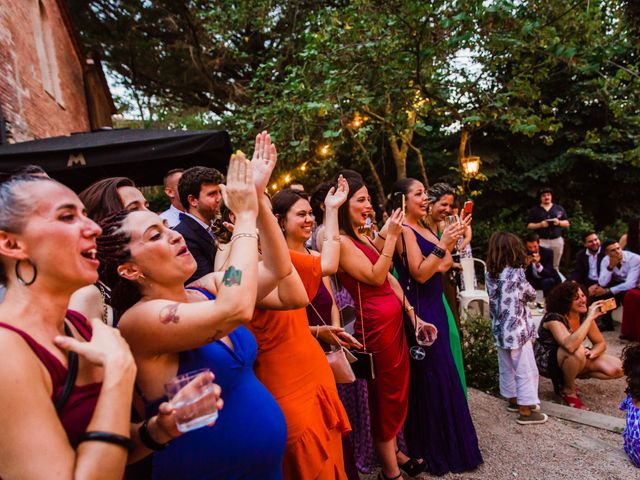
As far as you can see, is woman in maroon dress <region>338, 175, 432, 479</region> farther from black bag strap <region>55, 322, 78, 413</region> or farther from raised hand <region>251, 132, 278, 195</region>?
black bag strap <region>55, 322, 78, 413</region>

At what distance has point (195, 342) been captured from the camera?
4.97 ft

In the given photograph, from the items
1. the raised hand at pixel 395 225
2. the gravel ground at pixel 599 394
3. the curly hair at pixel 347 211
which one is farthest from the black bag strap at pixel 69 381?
the gravel ground at pixel 599 394

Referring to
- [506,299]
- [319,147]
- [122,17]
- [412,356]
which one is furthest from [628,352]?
[122,17]

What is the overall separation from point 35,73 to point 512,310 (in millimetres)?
9037

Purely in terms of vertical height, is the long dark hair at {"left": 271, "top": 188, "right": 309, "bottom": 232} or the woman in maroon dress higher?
the long dark hair at {"left": 271, "top": 188, "right": 309, "bottom": 232}

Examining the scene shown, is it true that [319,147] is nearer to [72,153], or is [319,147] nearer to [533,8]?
[533,8]

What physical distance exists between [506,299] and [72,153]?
4.66m

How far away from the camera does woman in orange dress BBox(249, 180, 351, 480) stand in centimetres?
215

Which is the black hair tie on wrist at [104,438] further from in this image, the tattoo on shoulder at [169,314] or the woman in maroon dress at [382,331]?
the woman in maroon dress at [382,331]

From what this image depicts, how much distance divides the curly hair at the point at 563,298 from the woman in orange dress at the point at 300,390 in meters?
3.56

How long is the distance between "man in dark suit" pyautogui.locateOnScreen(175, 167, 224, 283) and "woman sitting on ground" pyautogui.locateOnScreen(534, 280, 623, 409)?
3.84 meters

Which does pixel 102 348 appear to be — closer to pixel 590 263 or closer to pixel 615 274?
pixel 615 274

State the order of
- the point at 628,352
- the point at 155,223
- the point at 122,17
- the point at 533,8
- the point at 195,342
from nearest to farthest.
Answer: the point at 195,342, the point at 155,223, the point at 628,352, the point at 533,8, the point at 122,17

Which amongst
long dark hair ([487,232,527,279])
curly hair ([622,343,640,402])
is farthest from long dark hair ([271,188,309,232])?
curly hair ([622,343,640,402])
